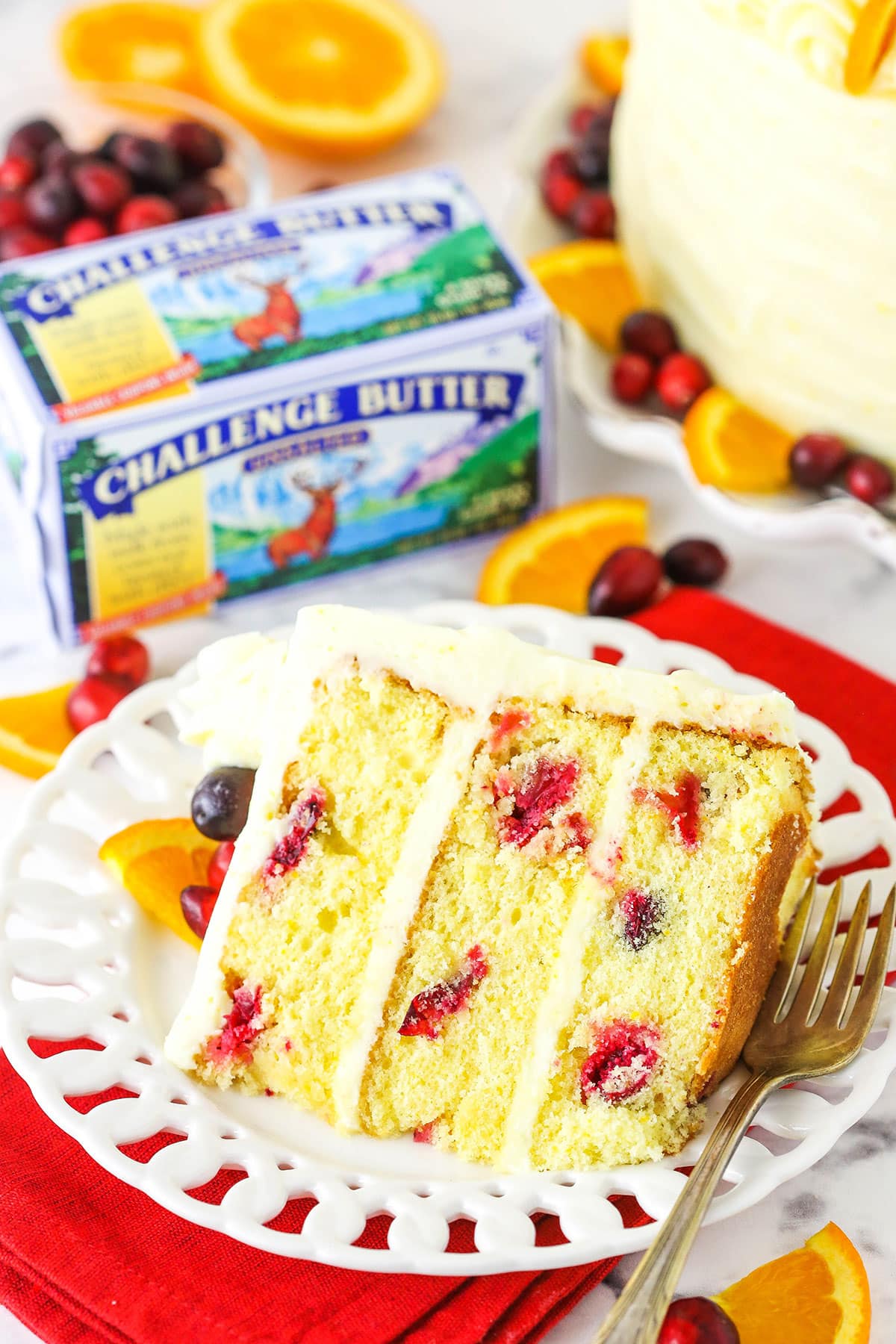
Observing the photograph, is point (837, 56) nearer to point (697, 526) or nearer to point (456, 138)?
point (697, 526)

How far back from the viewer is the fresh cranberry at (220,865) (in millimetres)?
1736

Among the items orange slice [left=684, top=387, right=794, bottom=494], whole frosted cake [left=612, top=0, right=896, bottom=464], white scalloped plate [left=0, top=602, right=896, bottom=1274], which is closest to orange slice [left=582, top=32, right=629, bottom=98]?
whole frosted cake [left=612, top=0, right=896, bottom=464]

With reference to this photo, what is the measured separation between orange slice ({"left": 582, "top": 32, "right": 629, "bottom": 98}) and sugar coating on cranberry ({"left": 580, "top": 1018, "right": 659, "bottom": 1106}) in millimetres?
1886

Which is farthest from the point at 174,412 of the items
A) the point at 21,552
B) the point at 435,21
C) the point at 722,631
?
the point at 435,21

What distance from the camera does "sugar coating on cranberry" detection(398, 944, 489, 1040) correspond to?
1.61 meters

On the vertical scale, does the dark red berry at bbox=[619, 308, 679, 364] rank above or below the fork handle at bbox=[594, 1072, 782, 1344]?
above

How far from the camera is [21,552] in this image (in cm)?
237

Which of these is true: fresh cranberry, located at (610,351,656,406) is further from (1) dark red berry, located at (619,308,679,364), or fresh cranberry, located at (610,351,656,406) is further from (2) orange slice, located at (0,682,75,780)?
(2) orange slice, located at (0,682,75,780)

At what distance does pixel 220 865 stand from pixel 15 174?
159 cm

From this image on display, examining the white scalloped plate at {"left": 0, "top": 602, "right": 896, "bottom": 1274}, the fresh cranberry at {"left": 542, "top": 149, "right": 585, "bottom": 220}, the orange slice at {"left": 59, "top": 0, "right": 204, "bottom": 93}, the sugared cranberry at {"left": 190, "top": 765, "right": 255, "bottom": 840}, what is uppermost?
the orange slice at {"left": 59, "top": 0, "right": 204, "bottom": 93}

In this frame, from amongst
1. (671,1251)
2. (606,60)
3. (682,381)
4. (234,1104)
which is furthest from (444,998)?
(606,60)

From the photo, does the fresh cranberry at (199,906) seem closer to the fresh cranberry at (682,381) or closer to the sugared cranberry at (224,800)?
the sugared cranberry at (224,800)

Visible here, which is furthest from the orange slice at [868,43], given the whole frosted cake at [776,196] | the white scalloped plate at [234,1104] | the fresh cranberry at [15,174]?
the fresh cranberry at [15,174]

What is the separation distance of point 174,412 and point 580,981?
3.26ft
